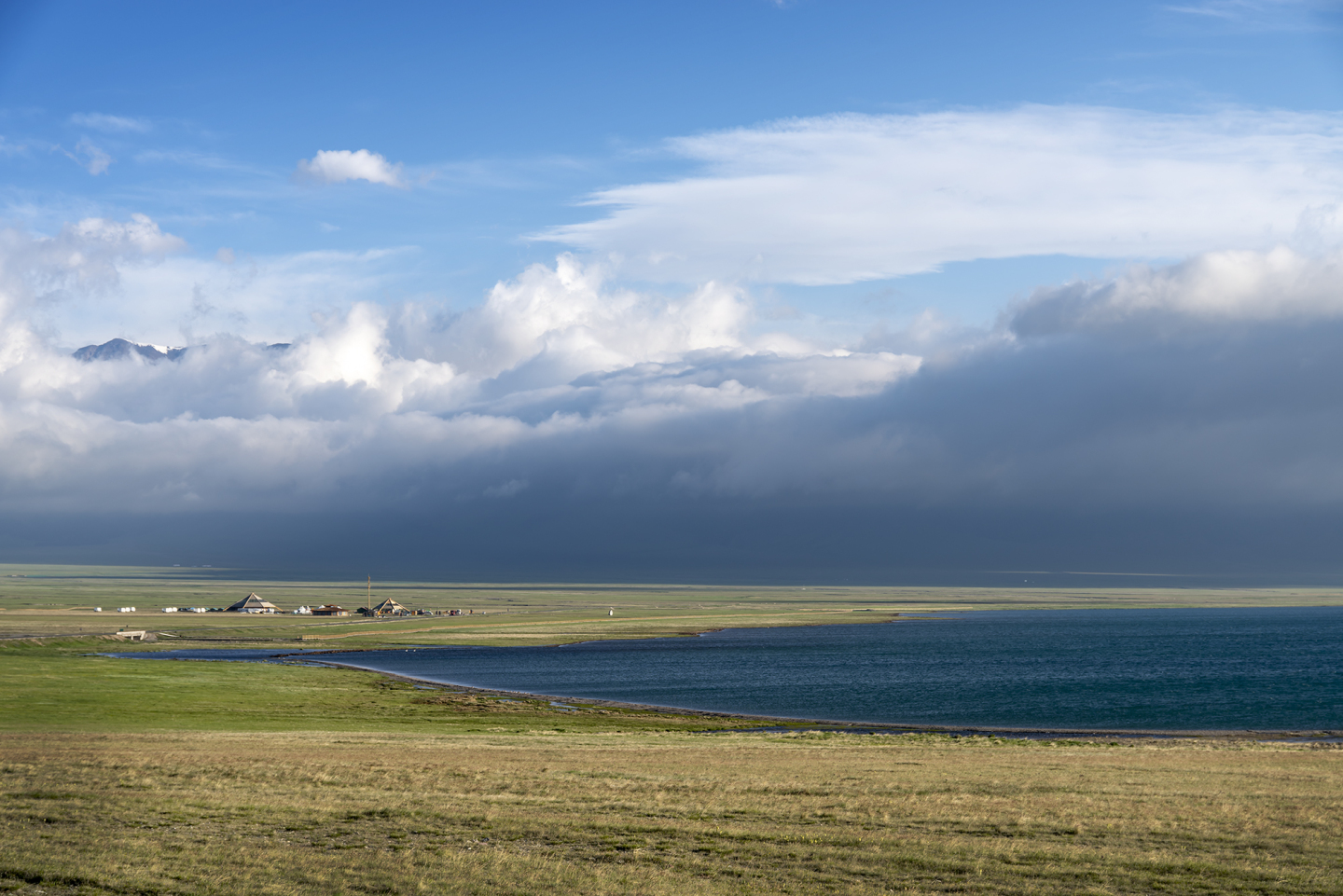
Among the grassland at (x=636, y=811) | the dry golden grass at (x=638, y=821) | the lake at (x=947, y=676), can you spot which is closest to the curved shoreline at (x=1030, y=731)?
the lake at (x=947, y=676)

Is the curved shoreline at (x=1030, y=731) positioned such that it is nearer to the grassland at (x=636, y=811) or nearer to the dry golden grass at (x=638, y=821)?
Answer: the grassland at (x=636, y=811)

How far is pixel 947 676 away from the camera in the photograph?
293 ft

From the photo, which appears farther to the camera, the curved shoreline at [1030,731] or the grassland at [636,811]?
the curved shoreline at [1030,731]

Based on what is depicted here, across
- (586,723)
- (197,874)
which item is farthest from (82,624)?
(197,874)

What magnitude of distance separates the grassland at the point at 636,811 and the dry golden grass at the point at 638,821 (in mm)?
99

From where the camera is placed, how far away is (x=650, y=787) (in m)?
27.8

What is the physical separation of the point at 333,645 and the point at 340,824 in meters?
117

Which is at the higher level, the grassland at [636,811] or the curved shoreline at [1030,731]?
the grassland at [636,811]

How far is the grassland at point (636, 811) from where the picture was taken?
17.1m

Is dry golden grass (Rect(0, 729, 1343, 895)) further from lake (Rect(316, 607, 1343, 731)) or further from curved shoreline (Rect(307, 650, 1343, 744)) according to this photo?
lake (Rect(316, 607, 1343, 731))

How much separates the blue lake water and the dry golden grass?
90.6 feet

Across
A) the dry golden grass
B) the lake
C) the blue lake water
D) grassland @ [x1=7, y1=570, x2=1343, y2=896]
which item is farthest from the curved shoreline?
the dry golden grass

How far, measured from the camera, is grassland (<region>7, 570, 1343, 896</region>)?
17.1 metres

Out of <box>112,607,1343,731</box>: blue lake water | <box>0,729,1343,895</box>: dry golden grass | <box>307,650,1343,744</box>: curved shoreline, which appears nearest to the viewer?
<box>0,729,1343,895</box>: dry golden grass
